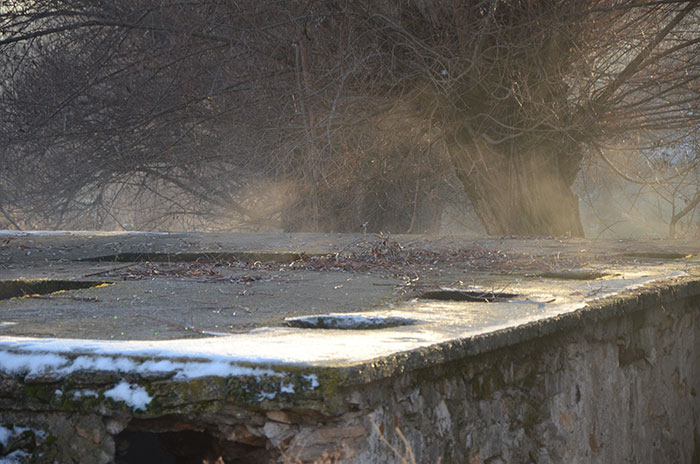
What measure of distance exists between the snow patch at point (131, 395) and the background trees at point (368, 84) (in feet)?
21.2

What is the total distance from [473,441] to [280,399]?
1.06 m

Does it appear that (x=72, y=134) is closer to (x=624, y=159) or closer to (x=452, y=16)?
(x=452, y=16)

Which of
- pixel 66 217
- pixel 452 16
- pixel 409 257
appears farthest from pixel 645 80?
pixel 66 217

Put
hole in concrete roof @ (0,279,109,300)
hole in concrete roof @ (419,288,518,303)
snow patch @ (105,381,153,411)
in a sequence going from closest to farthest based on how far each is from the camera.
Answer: snow patch @ (105,381,153,411), hole in concrete roof @ (419,288,518,303), hole in concrete roof @ (0,279,109,300)

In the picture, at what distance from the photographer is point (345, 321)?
143 inches

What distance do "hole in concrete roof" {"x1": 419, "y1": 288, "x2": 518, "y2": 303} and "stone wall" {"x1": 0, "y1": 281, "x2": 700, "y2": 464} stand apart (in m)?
0.56

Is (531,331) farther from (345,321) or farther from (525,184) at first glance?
(525,184)

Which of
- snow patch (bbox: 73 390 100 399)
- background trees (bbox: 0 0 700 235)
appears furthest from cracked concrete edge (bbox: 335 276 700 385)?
background trees (bbox: 0 0 700 235)

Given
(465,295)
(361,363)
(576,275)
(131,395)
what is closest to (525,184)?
(576,275)

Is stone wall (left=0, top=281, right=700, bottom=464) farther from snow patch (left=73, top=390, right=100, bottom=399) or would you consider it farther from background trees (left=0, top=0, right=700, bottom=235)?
background trees (left=0, top=0, right=700, bottom=235)

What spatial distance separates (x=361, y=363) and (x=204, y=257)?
529 centimetres

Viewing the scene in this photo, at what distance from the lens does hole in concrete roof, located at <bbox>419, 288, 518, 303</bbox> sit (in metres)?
4.42

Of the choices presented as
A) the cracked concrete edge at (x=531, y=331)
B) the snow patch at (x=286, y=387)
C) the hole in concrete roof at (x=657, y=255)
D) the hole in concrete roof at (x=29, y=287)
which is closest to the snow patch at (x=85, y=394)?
the snow patch at (x=286, y=387)

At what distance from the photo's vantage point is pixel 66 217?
62.1 feet
